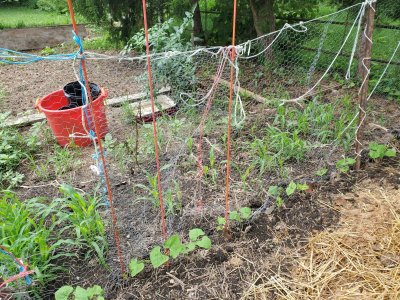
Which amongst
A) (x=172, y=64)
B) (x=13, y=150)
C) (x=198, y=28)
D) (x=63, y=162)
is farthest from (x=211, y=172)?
(x=198, y=28)

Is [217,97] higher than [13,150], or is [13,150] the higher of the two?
[217,97]

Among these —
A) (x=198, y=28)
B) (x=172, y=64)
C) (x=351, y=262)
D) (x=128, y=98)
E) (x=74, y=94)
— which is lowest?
(x=351, y=262)

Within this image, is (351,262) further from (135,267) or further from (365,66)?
(365,66)

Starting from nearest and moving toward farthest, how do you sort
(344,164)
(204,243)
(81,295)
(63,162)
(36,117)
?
(81,295), (204,243), (344,164), (63,162), (36,117)

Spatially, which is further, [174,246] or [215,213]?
[215,213]

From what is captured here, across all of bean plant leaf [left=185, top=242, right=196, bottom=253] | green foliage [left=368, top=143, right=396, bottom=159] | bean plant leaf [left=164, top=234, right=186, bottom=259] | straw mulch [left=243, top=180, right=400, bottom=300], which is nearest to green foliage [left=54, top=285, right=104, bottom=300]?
bean plant leaf [left=164, top=234, right=186, bottom=259]

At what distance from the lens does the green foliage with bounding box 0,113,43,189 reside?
276 cm

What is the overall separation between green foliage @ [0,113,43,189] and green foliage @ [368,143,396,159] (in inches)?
112

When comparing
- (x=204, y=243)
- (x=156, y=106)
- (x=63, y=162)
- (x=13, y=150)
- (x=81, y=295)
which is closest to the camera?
(x=81, y=295)

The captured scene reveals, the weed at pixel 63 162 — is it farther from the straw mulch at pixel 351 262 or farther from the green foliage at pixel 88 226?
the straw mulch at pixel 351 262

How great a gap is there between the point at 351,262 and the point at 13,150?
286 cm

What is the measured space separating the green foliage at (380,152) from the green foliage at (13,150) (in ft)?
9.33

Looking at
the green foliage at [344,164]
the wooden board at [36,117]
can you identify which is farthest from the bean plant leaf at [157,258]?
the wooden board at [36,117]

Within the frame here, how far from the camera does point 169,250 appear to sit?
6.46ft
